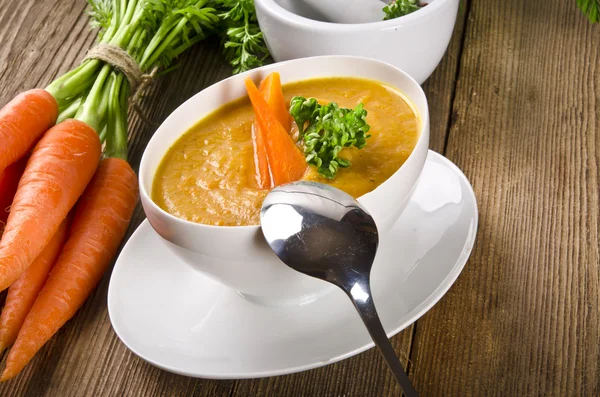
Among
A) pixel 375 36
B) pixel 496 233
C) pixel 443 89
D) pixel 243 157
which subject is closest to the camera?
pixel 243 157

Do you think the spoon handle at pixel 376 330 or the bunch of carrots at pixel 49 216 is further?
the bunch of carrots at pixel 49 216

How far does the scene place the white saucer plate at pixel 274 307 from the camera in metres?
1.21

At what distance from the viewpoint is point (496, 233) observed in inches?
58.6

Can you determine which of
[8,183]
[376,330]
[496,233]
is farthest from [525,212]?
[8,183]

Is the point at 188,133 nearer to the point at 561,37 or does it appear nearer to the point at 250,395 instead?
the point at 250,395

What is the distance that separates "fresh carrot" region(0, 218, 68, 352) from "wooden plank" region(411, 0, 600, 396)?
82 centimetres

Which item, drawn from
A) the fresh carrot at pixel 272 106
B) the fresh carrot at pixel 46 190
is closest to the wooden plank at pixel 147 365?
the fresh carrot at pixel 46 190

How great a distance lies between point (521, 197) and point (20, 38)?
5.35 ft

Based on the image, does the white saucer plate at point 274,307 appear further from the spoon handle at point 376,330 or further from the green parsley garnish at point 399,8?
the green parsley garnish at point 399,8

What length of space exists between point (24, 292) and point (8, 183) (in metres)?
0.35

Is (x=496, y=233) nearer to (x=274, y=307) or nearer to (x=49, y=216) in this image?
(x=274, y=307)

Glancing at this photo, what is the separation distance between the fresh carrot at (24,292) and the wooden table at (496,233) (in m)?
0.09

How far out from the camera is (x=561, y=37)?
6.56 ft

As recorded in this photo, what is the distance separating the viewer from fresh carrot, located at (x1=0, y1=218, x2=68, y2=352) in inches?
56.7
